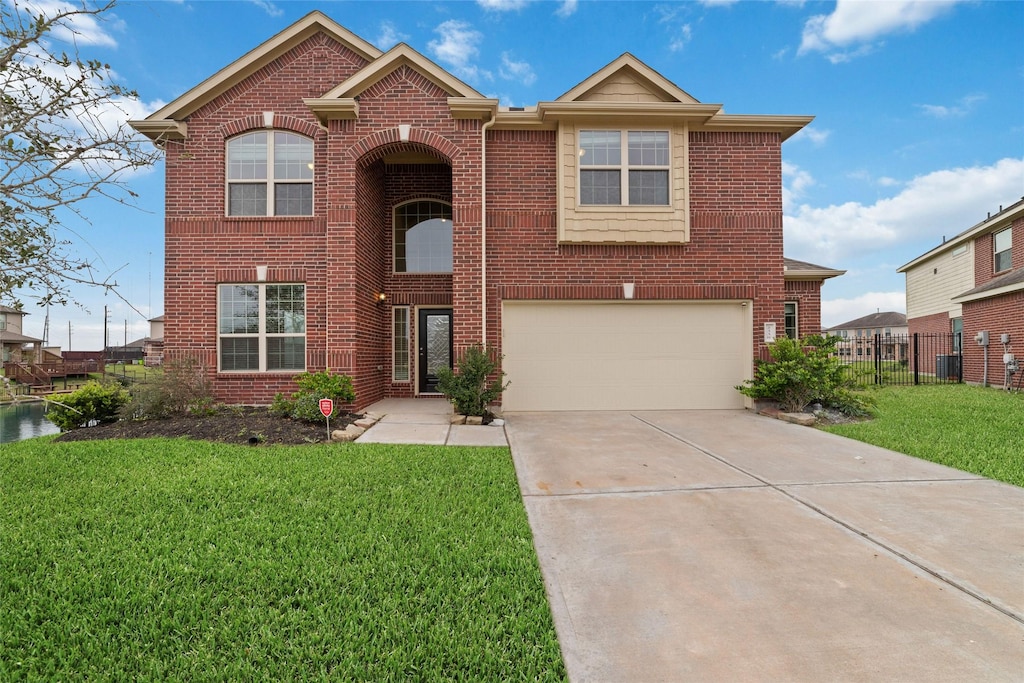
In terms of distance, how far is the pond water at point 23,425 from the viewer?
9069mm

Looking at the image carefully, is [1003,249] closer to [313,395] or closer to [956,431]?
[956,431]

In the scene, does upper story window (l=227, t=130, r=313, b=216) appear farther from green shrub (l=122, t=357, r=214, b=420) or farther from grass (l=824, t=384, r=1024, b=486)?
grass (l=824, t=384, r=1024, b=486)

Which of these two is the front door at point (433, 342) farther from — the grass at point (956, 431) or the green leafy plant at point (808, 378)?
the grass at point (956, 431)

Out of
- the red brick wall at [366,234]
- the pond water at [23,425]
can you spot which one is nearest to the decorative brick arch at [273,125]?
the red brick wall at [366,234]

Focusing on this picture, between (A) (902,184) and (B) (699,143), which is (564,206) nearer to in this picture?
(B) (699,143)

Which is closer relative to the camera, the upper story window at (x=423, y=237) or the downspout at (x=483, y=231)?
the downspout at (x=483, y=231)

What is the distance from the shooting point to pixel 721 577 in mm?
2732

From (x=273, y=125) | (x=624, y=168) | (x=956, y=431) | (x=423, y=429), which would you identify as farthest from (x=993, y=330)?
(x=273, y=125)

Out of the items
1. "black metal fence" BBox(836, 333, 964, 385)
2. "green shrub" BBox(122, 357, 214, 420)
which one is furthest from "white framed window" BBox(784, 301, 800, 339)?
"green shrub" BBox(122, 357, 214, 420)

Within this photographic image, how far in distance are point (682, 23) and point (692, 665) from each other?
43.0 ft

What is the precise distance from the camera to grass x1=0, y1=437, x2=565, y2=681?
1.98 m

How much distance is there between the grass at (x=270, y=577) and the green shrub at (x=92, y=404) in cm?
325

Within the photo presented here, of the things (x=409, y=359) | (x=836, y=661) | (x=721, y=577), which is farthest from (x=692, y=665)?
(x=409, y=359)

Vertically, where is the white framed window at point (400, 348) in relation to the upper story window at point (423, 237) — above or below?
below
